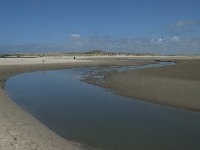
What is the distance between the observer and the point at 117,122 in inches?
536

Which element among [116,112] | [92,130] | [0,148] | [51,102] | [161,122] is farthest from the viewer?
[51,102]

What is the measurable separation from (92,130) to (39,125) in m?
2.06

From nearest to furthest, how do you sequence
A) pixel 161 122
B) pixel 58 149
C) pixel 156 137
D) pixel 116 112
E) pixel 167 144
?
pixel 58 149, pixel 167 144, pixel 156 137, pixel 161 122, pixel 116 112

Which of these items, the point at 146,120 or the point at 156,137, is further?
the point at 146,120

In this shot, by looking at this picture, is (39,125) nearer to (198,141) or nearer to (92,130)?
(92,130)

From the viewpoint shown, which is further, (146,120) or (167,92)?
(167,92)

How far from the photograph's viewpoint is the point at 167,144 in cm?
1061

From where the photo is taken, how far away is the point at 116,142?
426 inches

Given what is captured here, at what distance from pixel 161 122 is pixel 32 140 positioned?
5927 mm

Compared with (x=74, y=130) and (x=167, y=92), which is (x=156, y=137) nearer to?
(x=74, y=130)

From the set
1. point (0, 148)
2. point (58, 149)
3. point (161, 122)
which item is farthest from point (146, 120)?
point (0, 148)

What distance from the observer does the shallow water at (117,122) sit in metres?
10.8

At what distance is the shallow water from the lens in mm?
10789

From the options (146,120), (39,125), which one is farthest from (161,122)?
(39,125)
